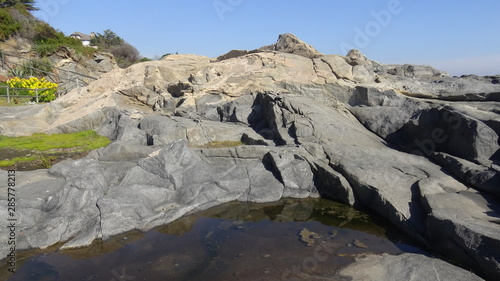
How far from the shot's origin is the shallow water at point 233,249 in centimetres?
806

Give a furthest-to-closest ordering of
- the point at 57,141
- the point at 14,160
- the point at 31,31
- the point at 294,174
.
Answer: the point at 31,31 → the point at 57,141 → the point at 14,160 → the point at 294,174

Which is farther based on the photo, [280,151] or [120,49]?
[120,49]

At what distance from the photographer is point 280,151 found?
13.6 metres

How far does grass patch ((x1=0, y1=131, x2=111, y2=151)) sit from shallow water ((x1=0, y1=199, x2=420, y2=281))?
924 cm

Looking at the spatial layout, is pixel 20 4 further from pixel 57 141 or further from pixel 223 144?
pixel 223 144

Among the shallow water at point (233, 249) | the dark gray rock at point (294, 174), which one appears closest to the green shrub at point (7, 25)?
the shallow water at point (233, 249)

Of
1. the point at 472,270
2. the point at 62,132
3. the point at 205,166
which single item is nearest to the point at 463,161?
the point at 472,270

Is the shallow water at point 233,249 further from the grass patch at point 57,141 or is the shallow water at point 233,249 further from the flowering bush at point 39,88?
the flowering bush at point 39,88

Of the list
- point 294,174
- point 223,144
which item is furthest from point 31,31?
point 294,174

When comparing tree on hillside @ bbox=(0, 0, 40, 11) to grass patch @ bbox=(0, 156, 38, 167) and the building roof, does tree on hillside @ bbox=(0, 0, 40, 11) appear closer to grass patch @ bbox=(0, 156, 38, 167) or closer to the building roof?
the building roof

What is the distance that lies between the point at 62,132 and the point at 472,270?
66.8 ft

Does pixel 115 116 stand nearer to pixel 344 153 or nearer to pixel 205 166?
pixel 205 166

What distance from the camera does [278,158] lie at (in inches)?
523

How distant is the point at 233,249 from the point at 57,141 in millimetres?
13432
